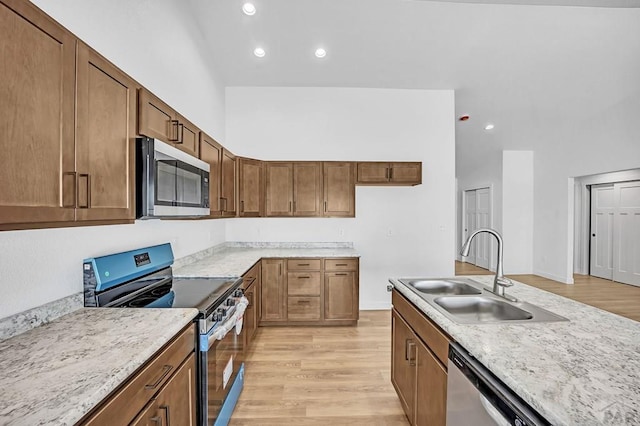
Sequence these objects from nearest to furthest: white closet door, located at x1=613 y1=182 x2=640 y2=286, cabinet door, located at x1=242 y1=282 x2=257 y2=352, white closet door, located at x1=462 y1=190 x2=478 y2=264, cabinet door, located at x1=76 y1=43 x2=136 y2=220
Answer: cabinet door, located at x1=76 y1=43 x2=136 y2=220, cabinet door, located at x1=242 y1=282 x2=257 y2=352, white closet door, located at x1=613 y1=182 x2=640 y2=286, white closet door, located at x1=462 y1=190 x2=478 y2=264

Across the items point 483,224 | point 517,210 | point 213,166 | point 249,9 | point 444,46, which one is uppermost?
point 249,9

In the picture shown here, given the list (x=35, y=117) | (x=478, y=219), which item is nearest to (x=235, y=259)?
(x=35, y=117)

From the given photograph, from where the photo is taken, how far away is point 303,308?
379cm

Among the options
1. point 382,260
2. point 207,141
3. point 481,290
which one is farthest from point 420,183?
point 207,141

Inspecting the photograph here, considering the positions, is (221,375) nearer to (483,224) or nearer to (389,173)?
(389,173)

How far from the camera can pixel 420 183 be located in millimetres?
4293

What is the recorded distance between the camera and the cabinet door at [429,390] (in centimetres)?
143

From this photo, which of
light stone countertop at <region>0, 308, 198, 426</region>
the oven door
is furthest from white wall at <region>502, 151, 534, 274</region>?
light stone countertop at <region>0, 308, 198, 426</region>

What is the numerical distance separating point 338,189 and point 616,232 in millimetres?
6014

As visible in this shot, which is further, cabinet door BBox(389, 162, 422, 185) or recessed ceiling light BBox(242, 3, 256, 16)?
cabinet door BBox(389, 162, 422, 185)

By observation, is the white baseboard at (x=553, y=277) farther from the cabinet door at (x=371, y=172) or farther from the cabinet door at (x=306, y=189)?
the cabinet door at (x=306, y=189)

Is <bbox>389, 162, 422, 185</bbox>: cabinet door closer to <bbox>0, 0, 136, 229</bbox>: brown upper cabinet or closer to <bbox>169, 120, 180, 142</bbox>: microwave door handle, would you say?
<bbox>169, 120, 180, 142</bbox>: microwave door handle

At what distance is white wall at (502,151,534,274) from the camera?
660cm

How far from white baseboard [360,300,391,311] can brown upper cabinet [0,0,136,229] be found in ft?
12.2
